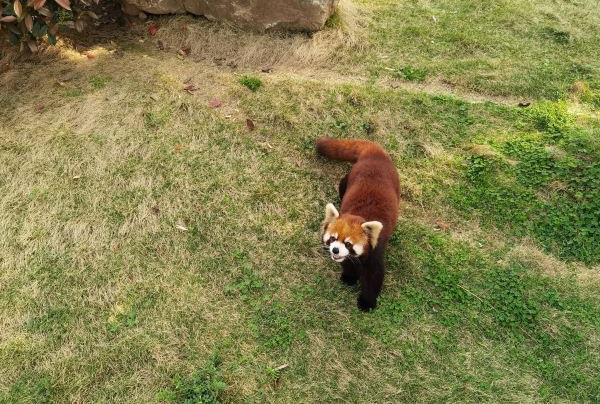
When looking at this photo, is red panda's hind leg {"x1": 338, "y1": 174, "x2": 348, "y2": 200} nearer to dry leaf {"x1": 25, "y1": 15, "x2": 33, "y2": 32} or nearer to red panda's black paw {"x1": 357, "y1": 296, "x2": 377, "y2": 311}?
red panda's black paw {"x1": 357, "y1": 296, "x2": 377, "y2": 311}

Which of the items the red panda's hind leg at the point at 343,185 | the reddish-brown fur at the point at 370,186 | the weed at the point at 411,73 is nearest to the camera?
the reddish-brown fur at the point at 370,186

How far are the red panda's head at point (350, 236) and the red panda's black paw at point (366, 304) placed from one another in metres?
0.53

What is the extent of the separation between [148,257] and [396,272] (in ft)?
6.36

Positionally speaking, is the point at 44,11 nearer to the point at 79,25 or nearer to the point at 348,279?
the point at 79,25

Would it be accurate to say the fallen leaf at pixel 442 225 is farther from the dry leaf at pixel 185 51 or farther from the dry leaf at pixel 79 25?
the dry leaf at pixel 79 25

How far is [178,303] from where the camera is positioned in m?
3.80

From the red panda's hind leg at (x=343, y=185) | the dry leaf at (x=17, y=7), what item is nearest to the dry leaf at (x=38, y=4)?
the dry leaf at (x=17, y=7)

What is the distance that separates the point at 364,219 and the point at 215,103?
2.35 m

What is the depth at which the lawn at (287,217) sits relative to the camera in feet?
11.4

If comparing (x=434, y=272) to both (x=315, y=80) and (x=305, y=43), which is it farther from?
(x=305, y=43)

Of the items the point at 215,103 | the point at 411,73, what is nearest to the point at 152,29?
the point at 215,103

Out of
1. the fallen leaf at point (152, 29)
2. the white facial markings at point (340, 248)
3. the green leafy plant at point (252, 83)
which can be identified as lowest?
the white facial markings at point (340, 248)

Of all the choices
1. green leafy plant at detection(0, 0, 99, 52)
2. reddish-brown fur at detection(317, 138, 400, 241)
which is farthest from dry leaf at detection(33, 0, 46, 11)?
reddish-brown fur at detection(317, 138, 400, 241)

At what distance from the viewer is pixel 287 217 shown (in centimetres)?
433
